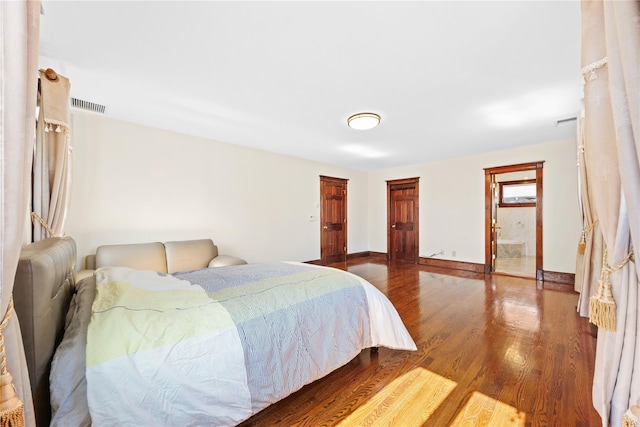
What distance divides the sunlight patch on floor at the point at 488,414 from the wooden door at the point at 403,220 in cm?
473

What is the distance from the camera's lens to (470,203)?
17.6 feet

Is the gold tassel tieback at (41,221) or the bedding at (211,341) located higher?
the gold tassel tieback at (41,221)

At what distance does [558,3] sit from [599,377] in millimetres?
2040

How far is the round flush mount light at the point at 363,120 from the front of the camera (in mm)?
3119

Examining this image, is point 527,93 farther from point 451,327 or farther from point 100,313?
point 100,313

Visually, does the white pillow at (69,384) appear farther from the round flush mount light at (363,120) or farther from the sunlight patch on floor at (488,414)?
the round flush mount light at (363,120)

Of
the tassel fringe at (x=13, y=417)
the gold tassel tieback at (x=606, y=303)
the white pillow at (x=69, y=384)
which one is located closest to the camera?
the tassel fringe at (x=13, y=417)

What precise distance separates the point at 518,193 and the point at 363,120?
644 cm

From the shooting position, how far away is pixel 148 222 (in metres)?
3.59

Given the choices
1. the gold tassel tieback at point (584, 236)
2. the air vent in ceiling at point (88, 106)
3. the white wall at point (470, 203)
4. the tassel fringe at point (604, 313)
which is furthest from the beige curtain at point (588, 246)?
the air vent in ceiling at point (88, 106)

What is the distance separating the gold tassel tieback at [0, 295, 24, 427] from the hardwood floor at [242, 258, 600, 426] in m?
1.08

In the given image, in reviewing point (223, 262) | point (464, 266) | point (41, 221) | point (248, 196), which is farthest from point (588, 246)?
point (41, 221)

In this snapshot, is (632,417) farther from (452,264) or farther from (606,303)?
(452,264)

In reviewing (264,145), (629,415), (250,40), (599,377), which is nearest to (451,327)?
(599,377)
